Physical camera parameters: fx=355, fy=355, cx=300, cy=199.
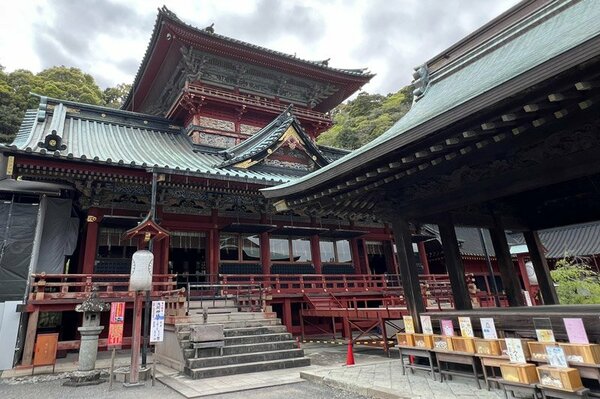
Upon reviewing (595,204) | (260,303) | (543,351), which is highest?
(595,204)

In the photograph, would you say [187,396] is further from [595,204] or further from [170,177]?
[595,204]

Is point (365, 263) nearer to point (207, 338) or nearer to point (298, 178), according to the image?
point (298, 178)

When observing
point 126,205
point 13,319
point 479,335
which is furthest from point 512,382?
point 126,205

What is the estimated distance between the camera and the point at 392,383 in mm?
6195

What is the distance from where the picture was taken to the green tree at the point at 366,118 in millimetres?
47719

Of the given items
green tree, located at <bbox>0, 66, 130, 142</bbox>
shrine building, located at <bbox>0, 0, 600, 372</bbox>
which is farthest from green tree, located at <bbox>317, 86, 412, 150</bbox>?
green tree, located at <bbox>0, 66, 130, 142</bbox>

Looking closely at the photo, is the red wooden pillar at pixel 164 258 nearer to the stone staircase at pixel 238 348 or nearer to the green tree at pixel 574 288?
the stone staircase at pixel 238 348

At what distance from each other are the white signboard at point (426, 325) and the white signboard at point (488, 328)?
1.17 metres

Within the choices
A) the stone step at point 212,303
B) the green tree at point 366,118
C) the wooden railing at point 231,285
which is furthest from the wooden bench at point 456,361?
the green tree at point 366,118

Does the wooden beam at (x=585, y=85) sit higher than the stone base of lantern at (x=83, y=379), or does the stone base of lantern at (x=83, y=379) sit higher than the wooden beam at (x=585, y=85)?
the wooden beam at (x=585, y=85)

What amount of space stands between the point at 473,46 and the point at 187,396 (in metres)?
11.0

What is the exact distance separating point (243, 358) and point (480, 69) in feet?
29.9

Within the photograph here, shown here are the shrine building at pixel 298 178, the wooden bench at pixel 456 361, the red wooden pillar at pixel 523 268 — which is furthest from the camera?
the red wooden pillar at pixel 523 268

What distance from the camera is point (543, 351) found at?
16.0ft
